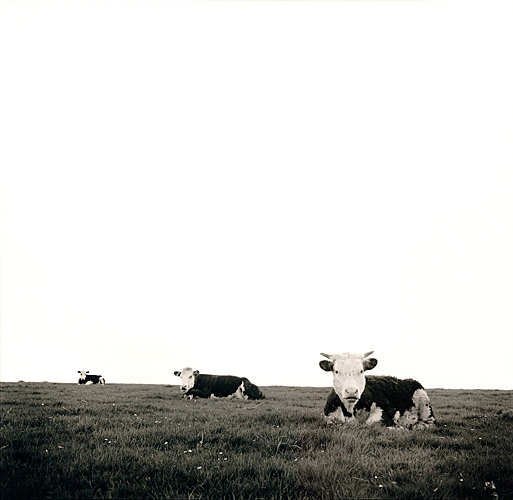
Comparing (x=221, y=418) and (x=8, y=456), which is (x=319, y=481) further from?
(x=221, y=418)

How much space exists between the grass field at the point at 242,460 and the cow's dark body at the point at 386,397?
83 cm

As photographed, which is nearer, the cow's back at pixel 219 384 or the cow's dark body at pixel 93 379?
the cow's back at pixel 219 384

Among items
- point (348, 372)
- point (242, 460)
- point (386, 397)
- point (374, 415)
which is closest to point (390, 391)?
point (386, 397)

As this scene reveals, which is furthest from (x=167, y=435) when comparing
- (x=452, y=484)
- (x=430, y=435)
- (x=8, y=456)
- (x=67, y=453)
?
(x=430, y=435)

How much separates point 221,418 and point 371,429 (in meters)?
3.51

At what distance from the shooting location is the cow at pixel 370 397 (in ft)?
31.5

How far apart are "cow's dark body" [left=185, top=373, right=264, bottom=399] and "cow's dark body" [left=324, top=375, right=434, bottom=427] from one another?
28.3 ft

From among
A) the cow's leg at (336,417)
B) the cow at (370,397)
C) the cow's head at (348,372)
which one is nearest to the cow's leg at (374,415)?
the cow at (370,397)

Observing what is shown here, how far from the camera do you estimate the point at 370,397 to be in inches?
401

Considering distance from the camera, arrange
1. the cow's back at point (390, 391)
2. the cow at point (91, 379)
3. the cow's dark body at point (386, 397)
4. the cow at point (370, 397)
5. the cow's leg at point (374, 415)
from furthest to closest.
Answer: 1. the cow at point (91, 379)
2. the cow's back at point (390, 391)
3. the cow's dark body at point (386, 397)
4. the cow's leg at point (374, 415)
5. the cow at point (370, 397)

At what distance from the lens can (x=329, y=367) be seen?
1070cm

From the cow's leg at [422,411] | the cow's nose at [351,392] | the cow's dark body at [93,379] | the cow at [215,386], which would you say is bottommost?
the cow's dark body at [93,379]

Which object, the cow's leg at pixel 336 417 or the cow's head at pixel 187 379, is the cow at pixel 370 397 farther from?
the cow's head at pixel 187 379

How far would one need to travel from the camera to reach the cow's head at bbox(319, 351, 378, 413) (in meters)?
9.27
